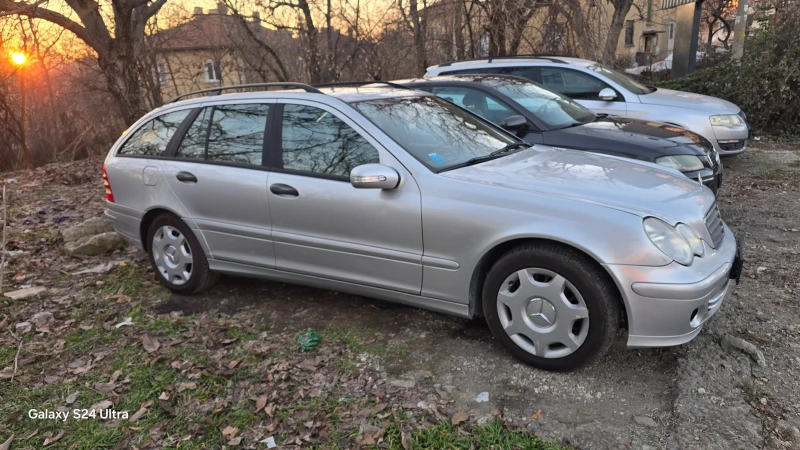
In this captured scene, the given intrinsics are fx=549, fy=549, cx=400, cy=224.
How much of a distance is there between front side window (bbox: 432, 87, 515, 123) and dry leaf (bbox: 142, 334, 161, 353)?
3629mm

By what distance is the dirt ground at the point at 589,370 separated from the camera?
2.59m

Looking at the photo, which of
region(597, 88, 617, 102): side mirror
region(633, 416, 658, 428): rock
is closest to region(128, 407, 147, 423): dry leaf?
region(633, 416, 658, 428): rock

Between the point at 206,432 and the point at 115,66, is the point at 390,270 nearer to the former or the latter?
the point at 206,432

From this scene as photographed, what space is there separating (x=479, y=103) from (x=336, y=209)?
2987 millimetres

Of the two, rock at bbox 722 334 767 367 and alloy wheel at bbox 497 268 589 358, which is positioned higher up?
alloy wheel at bbox 497 268 589 358

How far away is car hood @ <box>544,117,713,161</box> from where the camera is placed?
Answer: 509 centimetres

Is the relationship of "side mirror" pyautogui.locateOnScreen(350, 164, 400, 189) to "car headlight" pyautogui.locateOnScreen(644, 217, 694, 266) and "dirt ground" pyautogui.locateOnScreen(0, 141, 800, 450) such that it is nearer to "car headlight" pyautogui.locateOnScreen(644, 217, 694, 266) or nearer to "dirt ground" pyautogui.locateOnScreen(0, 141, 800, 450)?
"dirt ground" pyautogui.locateOnScreen(0, 141, 800, 450)

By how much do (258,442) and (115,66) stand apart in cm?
1029

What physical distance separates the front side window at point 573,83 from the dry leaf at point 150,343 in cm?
593

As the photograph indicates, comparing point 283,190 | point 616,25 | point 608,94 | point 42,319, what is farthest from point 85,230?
point 616,25

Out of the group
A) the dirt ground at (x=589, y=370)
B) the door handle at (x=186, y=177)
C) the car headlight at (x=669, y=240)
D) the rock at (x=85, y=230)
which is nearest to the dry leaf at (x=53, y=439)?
the dirt ground at (x=589, y=370)

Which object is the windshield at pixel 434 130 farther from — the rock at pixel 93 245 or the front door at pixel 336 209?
the rock at pixel 93 245

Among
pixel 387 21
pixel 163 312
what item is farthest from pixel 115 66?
pixel 163 312

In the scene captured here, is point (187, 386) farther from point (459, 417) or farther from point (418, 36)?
point (418, 36)
